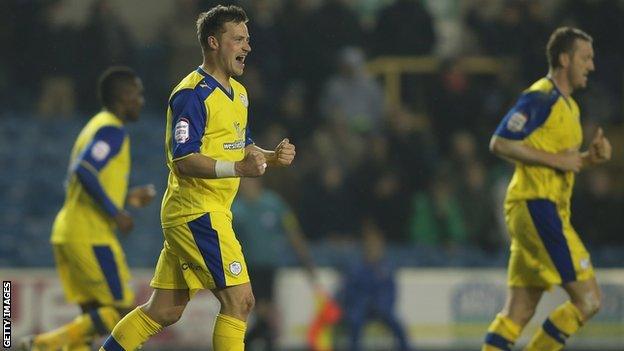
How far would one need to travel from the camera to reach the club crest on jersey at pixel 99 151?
938 centimetres

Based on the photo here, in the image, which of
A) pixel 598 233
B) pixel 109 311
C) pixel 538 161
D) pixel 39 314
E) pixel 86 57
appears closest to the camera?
pixel 538 161

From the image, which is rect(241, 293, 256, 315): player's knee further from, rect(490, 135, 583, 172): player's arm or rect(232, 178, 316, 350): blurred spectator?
rect(232, 178, 316, 350): blurred spectator

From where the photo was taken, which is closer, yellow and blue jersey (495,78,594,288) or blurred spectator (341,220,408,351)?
yellow and blue jersey (495,78,594,288)

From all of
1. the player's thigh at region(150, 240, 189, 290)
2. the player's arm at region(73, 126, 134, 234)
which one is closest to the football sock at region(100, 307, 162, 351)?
the player's thigh at region(150, 240, 189, 290)

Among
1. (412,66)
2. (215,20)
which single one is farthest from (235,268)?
(412,66)

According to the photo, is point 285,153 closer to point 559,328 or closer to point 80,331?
point 559,328

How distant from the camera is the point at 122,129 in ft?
31.3

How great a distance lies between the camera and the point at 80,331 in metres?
9.45

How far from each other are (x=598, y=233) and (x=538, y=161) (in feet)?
19.1

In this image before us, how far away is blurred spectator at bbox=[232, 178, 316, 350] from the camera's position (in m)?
12.8

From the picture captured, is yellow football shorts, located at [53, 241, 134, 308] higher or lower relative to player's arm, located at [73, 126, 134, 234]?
lower

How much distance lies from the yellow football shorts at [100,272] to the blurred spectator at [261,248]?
3282 millimetres

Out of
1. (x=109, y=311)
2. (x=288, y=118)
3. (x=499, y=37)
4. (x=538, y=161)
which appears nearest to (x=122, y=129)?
(x=109, y=311)

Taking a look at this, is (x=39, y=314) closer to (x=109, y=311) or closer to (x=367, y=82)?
(x=109, y=311)
